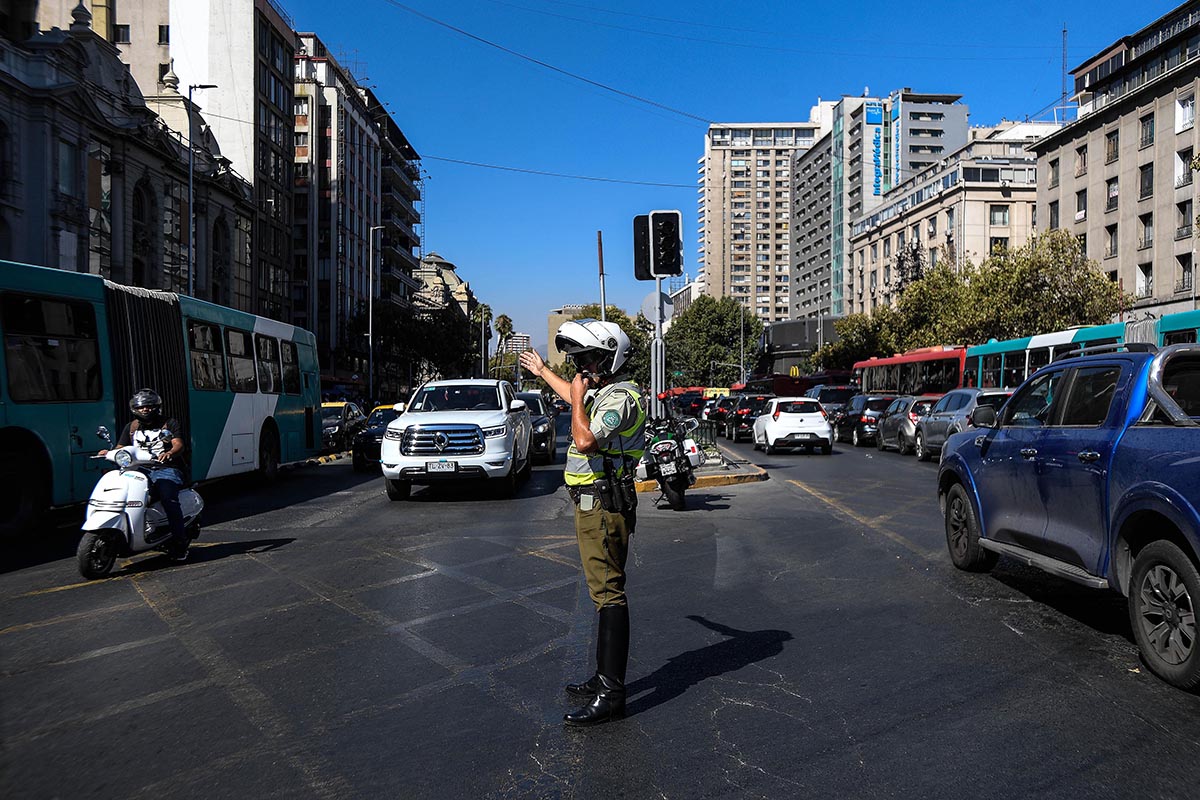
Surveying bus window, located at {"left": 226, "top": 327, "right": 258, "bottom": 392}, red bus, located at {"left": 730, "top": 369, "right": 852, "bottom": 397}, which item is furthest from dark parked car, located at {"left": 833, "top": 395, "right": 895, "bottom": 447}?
bus window, located at {"left": 226, "top": 327, "right": 258, "bottom": 392}

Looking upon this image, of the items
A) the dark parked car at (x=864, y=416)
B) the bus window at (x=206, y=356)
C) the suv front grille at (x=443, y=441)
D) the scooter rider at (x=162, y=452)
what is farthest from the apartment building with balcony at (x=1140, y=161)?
the scooter rider at (x=162, y=452)

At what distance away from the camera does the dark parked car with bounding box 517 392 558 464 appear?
2161 centimetres

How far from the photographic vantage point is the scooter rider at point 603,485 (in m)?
4.36

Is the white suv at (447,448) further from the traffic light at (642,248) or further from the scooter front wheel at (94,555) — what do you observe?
the scooter front wheel at (94,555)

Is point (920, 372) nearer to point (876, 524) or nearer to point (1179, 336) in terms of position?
point (1179, 336)

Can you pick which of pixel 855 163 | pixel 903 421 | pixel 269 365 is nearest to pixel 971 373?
pixel 903 421

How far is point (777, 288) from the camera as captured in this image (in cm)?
15825

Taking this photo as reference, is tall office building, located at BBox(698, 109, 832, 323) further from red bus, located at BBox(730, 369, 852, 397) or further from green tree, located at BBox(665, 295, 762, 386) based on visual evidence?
red bus, located at BBox(730, 369, 852, 397)

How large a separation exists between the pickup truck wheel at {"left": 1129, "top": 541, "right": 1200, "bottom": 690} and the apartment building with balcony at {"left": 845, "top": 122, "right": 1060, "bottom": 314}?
64661mm

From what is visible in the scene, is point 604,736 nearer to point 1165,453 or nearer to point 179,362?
point 1165,453

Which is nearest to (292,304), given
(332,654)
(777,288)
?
(332,654)

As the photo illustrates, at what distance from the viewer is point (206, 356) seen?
14820 mm

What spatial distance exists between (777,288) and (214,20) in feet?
382

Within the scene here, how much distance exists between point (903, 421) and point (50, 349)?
19699mm
